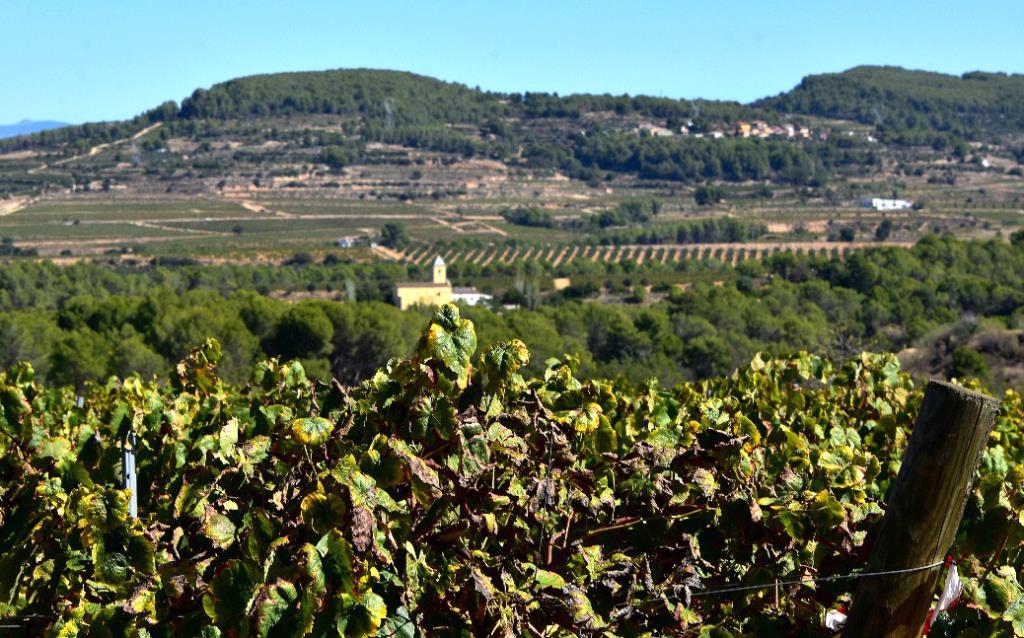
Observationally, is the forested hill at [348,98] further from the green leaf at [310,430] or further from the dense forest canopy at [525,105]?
the green leaf at [310,430]

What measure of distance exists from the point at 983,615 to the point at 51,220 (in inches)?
3087

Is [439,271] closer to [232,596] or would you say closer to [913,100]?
[232,596]

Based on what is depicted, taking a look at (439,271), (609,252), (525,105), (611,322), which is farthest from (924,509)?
(525,105)

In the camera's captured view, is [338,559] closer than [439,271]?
Yes

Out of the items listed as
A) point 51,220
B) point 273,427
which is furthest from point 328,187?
point 273,427

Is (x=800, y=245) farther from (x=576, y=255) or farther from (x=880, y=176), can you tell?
(x=880, y=176)

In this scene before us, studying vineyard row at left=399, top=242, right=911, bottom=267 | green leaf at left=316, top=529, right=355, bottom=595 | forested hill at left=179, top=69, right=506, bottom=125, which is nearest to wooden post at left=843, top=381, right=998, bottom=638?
green leaf at left=316, top=529, right=355, bottom=595

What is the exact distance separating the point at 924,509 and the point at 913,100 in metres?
136

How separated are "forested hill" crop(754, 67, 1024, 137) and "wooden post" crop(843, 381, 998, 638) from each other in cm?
12115

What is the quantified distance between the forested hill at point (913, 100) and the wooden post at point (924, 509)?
397ft

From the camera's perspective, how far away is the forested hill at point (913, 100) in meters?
123

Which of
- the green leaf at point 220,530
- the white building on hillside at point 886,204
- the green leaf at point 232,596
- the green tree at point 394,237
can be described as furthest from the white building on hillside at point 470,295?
the green leaf at point 232,596

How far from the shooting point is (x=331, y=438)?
238 centimetres

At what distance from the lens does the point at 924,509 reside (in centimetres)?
204
